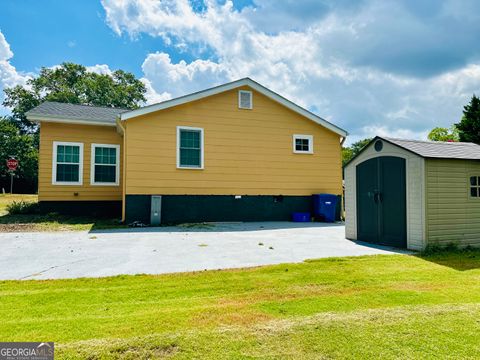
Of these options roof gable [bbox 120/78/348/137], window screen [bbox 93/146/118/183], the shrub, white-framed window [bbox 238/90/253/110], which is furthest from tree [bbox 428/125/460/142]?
the shrub

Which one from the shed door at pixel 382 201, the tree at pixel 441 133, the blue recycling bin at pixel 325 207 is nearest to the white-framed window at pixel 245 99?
the blue recycling bin at pixel 325 207

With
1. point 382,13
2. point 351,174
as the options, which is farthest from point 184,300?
point 382,13

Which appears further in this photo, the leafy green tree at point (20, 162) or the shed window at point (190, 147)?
the leafy green tree at point (20, 162)

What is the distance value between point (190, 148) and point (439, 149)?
7993 mm

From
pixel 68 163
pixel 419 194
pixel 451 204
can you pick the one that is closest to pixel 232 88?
pixel 68 163

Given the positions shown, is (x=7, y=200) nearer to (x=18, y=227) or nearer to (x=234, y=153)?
(x=18, y=227)

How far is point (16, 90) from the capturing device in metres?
37.4

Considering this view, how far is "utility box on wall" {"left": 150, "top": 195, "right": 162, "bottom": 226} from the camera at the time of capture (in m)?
10.4

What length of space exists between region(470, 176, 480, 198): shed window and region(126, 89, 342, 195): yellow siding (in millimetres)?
6318

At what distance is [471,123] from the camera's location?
20016 mm

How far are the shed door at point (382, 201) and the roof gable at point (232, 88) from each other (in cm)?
555

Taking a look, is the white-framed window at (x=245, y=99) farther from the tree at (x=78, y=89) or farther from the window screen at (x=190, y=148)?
the tree at (x=78, y=89)

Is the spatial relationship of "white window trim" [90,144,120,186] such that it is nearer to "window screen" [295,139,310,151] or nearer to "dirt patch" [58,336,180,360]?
"window screen" [295,139,310,151]

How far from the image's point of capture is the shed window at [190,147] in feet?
36.8
